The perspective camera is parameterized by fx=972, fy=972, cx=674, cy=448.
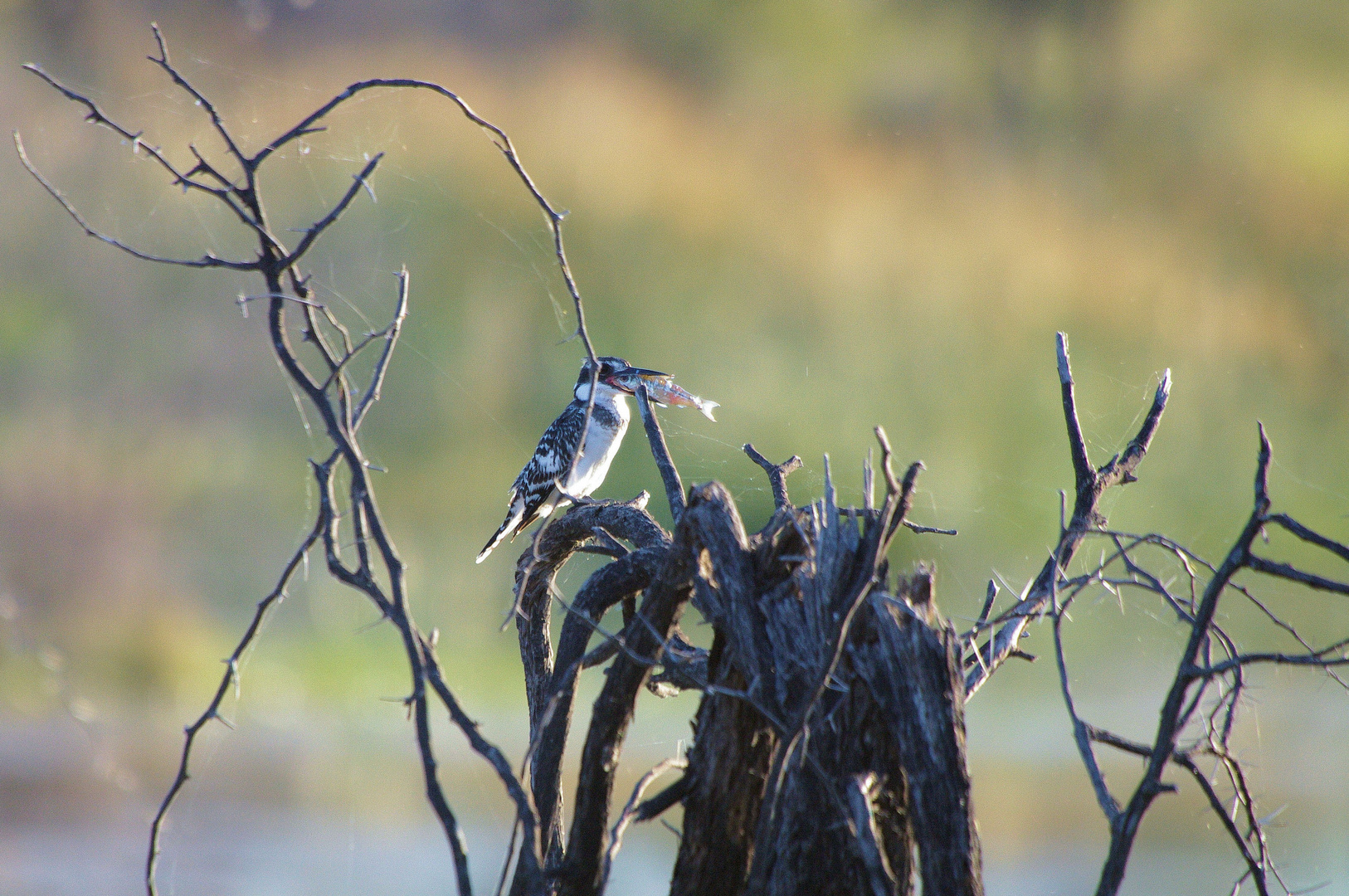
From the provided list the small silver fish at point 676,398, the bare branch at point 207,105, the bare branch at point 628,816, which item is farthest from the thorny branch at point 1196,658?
the small silver fish at point 676,398

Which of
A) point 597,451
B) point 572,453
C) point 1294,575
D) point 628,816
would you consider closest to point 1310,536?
A: point 1294,575

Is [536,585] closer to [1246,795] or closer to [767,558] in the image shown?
[767,558]

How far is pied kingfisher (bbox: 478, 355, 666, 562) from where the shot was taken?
9.29ft

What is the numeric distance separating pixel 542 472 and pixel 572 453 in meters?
0.25

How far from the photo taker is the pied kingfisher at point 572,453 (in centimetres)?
283

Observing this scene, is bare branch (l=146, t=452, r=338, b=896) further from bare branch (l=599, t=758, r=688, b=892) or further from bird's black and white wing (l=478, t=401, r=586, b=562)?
bird's black and white wing (l=478, t=401, r=586, b=562)

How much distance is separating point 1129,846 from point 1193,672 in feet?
0.45

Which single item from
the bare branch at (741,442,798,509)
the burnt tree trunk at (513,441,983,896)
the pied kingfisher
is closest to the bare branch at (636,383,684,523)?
the bare branch at (741,442,798,509)

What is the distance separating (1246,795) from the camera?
3.06 feet

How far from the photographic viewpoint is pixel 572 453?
277 cm

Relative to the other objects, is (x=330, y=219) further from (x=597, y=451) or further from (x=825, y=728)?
(x=597, y=451)

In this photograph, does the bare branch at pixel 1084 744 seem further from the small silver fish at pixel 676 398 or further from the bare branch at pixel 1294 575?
the small silver fish at pixel 676 398

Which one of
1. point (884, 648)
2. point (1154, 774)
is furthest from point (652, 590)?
point (1154, 774)

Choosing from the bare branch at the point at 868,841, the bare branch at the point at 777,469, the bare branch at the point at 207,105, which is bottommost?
the bare branch at the point at 868,841
